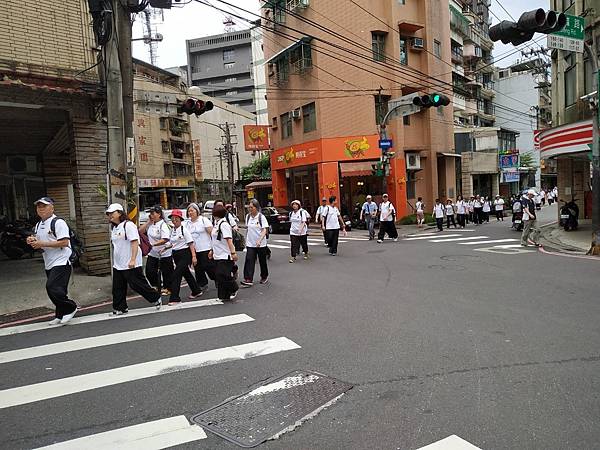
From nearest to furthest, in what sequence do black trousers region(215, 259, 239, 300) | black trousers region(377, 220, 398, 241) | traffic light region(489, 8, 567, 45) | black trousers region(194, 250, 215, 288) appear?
traffic light region(489, 8, 567, 45)
black trousers region(215, 259, 239, 300)
black trousers region(194, 250, 215, 288)
black trousers region(377, 220, 398, 241)

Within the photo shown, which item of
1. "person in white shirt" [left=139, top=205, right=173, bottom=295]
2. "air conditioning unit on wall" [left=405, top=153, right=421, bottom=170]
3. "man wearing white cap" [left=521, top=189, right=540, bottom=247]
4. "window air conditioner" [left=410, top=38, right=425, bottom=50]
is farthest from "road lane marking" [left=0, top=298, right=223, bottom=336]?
"window air conditioner" [left=410, top=38, right=425, bottom=50]

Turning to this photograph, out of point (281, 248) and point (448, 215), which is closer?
point (281, 248)

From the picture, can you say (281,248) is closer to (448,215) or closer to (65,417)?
(448,215)

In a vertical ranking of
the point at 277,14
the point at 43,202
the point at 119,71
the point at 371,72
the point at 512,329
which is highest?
the point at 277,14

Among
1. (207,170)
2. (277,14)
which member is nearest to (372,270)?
(277,14)

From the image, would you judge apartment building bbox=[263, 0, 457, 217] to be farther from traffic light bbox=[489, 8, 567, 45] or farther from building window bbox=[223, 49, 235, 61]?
building window bbox=[223, 49, 235, 61]

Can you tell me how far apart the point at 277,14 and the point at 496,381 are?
101 ft

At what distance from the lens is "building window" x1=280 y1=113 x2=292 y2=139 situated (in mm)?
30695

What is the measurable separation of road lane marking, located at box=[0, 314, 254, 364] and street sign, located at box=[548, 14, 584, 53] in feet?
31.2

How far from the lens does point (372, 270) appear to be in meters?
10.8

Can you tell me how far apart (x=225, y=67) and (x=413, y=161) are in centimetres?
5475

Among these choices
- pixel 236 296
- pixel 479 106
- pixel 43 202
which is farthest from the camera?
pixel 479 106

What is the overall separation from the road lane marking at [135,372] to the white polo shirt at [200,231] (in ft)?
11.7

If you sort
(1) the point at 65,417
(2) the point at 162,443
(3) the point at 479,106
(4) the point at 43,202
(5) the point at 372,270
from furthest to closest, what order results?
1. (3) the point at 479,106
2. (5) the point at 372,270
3. (4) the point at 43,202
4. (1) the point at 65,417
5. (2) the point at 162,443
